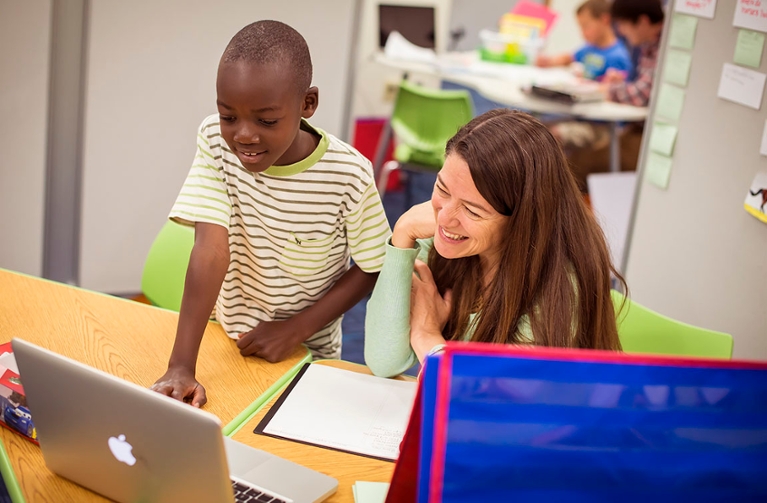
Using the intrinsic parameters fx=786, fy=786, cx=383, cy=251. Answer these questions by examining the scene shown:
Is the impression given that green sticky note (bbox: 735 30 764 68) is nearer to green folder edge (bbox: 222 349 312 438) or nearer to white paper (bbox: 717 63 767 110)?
white paper (bbox: 717 63 767 110)

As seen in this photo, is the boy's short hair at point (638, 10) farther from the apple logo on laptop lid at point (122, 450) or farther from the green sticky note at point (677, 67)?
the apple logo on laptop lid at point (122, 450)

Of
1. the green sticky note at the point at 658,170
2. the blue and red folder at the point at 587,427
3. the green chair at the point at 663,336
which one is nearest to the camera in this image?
the blue and red folder at the point at 587,427

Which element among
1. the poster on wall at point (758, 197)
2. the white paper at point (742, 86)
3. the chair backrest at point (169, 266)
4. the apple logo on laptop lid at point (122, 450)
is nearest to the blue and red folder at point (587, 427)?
the apple logo on laptop lid at point (122, 450)

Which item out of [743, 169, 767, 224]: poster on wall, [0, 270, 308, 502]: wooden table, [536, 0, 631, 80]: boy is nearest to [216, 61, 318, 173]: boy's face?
[0, 270, 308, 502]: wooden table

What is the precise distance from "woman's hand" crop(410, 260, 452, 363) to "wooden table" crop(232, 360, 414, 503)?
0.27 m

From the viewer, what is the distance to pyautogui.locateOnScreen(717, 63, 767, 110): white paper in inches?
83.6

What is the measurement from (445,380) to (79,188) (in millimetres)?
2268

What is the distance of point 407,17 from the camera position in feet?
15.2

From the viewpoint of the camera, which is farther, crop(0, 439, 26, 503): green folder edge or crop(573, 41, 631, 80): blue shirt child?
crop(573, 41, 631, 80): blue shirt child

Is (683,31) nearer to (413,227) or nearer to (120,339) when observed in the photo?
(413,227)

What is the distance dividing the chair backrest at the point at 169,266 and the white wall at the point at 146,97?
37.7 inches

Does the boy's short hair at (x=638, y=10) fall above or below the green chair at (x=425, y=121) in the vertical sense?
above

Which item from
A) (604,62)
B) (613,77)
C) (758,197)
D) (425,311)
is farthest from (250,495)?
(604,62)

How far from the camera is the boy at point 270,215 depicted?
1261 millimetres
